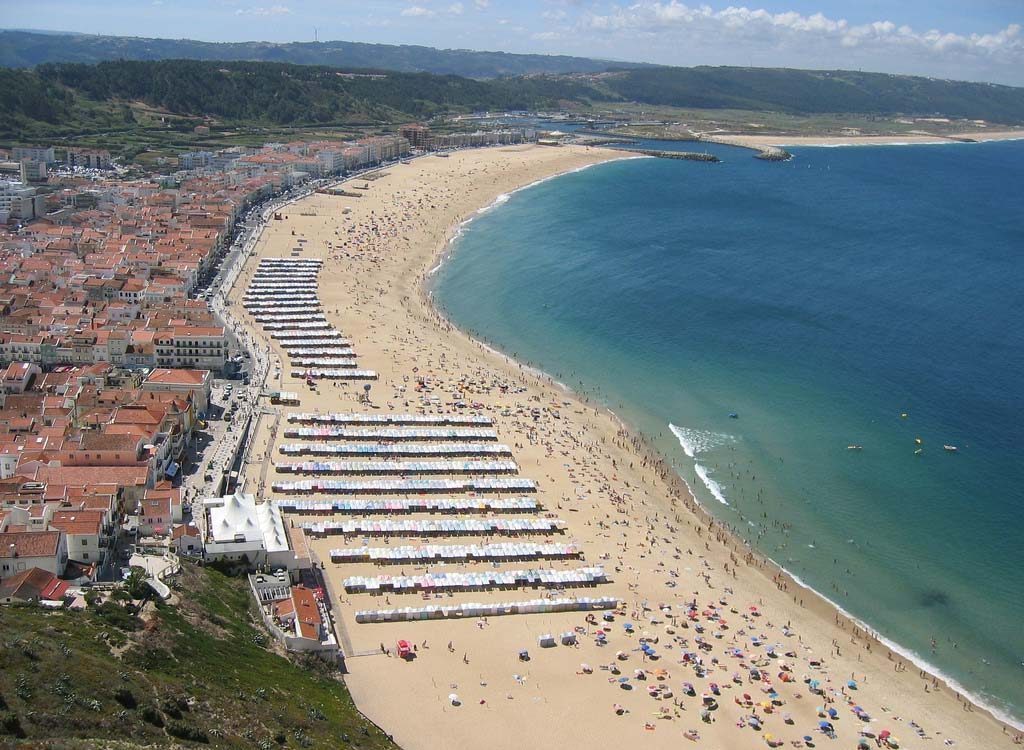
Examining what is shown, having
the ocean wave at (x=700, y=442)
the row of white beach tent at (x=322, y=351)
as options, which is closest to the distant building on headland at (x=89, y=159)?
the row of white beach tent at (x=322, y=351)

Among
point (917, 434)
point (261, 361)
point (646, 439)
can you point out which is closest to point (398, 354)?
point (261, 361)

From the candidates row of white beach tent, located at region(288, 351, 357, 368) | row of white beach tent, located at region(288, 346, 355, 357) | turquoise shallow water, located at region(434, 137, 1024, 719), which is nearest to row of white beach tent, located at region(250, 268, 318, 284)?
turquoise shallow water, located at region(434, 137, 1024, 719)

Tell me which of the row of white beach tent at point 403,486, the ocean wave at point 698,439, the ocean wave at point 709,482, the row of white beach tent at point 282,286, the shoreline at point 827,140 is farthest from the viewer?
the shoreline at point 827,140

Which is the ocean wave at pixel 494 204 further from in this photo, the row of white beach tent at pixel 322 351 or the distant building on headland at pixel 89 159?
the distant building on headland at pixel 89 159

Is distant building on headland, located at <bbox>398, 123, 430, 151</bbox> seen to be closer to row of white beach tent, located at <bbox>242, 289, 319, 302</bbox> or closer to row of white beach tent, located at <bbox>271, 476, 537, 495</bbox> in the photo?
row of white beach tent, located at <bbox>242, 289, 319, 302</bbox>

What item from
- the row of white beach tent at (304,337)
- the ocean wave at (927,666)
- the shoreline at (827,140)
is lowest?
the ocean wave at (927,666)

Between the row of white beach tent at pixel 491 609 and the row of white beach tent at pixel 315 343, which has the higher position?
the row of white beach tent at pixel 315 343
